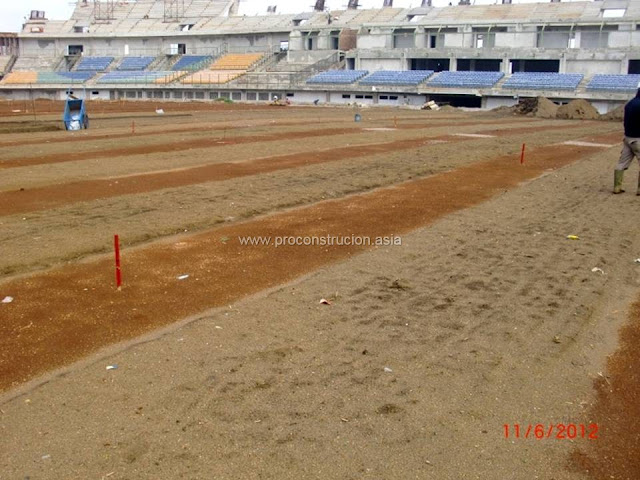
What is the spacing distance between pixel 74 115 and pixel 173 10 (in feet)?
254

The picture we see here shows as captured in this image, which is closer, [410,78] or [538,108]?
[538,108]

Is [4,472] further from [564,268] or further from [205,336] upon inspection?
[564,268]

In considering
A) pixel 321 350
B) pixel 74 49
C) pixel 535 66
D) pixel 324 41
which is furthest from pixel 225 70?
pixel 321 350

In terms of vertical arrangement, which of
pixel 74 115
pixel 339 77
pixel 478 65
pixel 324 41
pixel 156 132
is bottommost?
pixel 156 132

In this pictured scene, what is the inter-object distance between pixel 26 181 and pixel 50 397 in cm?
1349

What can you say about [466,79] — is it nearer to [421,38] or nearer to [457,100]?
[457,100]

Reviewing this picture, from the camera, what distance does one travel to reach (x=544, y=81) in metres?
63.6

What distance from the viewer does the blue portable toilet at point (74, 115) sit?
111 ft

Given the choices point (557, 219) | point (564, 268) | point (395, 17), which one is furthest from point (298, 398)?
point (395, 17)

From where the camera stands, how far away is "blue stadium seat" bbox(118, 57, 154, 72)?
305 ft

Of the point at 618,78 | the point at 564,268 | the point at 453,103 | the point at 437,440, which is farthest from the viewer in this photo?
the point at 453,103

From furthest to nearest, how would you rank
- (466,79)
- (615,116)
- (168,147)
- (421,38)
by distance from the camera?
(421,38)
(466,79)
(615,116)
(168,147)

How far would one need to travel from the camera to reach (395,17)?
85250mm

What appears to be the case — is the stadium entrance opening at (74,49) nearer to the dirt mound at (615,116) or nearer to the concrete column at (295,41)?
the concrete column at (295,41)
